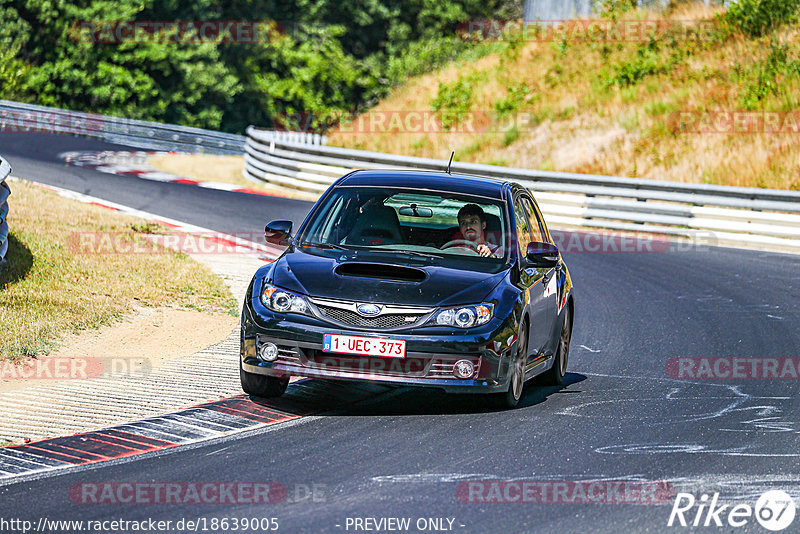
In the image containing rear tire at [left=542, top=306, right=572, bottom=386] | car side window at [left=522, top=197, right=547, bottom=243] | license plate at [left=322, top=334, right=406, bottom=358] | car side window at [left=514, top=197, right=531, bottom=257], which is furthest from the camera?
car side window at [left=522, top=197, right=547, bottom=243]

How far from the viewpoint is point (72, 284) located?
13242mm

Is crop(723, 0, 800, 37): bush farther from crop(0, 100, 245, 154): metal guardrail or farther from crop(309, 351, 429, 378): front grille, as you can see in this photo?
crop(309, 351, 429, 378): front grille

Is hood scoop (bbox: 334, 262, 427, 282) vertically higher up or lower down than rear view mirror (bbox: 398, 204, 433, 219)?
lower down

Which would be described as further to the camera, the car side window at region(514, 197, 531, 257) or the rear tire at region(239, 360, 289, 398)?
the car side window at region(514, 197, 531, 257)

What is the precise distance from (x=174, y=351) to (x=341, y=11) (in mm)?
54086

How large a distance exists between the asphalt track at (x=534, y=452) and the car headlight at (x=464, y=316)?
0.67 meters

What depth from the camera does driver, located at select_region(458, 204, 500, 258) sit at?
927 centimetres

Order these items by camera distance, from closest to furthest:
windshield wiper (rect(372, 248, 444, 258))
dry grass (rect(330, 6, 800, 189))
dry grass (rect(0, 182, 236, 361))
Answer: windshield wiper (rect(372, 248, 444, 258)) → dry grass (rect(0, 182, 236, 361)) → dry grass (rect(330, 6, 800, 189))

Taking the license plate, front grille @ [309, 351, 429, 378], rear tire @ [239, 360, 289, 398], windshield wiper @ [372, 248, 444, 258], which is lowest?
rear tire @ [239, 360, 289, 398]

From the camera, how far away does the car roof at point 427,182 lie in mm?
9570

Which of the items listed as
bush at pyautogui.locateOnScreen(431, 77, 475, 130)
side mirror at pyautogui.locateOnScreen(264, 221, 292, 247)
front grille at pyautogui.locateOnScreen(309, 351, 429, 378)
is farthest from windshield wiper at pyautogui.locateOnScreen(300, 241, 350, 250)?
bush at pyautogui.locateOnScreen(431, 77, 475, 130)

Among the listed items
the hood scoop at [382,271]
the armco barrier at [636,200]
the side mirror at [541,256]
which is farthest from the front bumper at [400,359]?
the armco barrier at [636,200]

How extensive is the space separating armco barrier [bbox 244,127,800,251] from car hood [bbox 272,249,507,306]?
14.9m

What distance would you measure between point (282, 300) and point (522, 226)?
2.35 m
